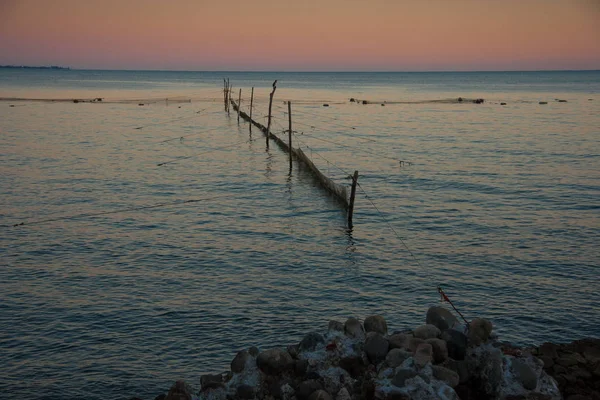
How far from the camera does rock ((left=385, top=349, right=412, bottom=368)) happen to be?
10558 millimetres

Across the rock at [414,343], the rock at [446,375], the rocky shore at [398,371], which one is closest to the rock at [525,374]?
the rocky shore at [398,371]

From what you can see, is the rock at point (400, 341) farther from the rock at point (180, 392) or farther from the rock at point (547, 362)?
the rock at point (180, 392)

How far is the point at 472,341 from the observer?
11281 millimetres

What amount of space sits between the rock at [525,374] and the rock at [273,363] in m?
3.95

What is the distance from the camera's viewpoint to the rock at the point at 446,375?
10.2 meters

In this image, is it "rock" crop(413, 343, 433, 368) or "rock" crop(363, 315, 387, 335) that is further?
"rock" crop(363, 315, 387, 335)

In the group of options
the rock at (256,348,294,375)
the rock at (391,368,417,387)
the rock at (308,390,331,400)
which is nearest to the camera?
the rock at (308,390,331,400)

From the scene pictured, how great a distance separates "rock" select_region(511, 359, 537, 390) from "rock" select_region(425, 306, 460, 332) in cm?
173

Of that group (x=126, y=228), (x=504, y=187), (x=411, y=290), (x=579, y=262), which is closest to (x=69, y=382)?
(x=411, y=290)

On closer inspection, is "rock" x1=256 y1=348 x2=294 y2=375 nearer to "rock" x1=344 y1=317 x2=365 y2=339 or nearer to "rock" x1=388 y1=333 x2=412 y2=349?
"rock" x1=344 y1=317 x2=365 y2=339

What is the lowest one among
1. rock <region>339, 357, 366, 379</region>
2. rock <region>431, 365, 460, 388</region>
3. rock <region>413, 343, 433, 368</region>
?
rock <region>339, 357, 366, 379</region>

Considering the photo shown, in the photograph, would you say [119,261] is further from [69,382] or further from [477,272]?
[477,272]

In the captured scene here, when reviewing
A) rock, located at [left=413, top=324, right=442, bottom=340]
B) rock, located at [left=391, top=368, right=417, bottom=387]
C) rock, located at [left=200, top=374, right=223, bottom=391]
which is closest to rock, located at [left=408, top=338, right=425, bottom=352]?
rock, located at [left=413, top=324, right=442, bottom=340]

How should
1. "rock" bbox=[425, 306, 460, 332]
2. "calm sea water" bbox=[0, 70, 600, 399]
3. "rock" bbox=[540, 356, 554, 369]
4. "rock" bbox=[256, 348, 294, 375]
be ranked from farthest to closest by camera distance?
"calm sea water" bbox=[0, 70, 600, 399], "rock" bbox=[425, 306, 460, 332], "rock" bbox=[540, 356, 554, 369], "rock" bbox=[256, 348, 294, 375]
